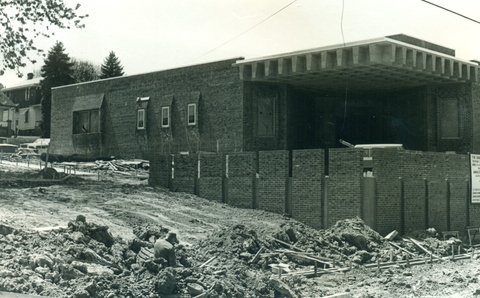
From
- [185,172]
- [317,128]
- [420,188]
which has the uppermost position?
[317,128]

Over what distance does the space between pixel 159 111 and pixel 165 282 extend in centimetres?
2212

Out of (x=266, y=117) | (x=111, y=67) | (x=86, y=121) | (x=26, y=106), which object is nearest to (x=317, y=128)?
(x=266, y=117)

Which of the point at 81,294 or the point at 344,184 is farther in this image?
the point at 344,184

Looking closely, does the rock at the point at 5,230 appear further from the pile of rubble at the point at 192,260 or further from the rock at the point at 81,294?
the rock at the point at 81,294

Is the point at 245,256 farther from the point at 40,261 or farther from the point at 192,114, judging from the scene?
the point at 192,114

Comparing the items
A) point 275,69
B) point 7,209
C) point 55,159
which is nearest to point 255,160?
point 275,69

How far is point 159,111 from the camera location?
3438cm

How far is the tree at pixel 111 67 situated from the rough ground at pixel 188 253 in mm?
38848

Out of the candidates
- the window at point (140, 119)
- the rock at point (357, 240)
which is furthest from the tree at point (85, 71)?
the rock at point (357, 240)

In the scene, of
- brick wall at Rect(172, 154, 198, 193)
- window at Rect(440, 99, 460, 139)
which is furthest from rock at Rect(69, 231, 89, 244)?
window at Rect(440, 99, 460, 139)

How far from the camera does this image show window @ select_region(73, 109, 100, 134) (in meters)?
39.9

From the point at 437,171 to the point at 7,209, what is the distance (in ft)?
56.6

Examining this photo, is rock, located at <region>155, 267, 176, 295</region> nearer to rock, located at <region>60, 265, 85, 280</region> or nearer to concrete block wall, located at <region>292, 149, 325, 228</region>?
rock, located at <region>60, 265, 85, 280</region>

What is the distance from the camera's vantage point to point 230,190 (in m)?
25.2
